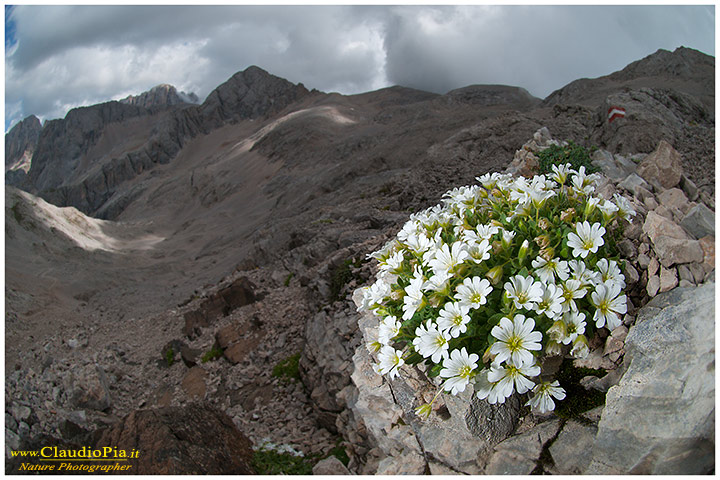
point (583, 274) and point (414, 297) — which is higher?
point (583, 274)

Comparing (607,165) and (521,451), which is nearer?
(521,451)

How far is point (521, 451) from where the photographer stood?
3.03 m

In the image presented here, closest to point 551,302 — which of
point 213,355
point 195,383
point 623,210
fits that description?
point 623,210

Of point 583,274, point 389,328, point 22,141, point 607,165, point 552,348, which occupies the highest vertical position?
point 22,141

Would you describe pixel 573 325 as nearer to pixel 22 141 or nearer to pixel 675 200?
pixel 675 200

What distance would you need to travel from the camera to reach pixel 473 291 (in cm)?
271

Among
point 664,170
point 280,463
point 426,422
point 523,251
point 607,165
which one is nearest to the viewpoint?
point 523,251

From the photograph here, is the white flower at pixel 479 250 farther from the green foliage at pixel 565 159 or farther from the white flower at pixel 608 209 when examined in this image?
the green foliage at pixel 565 159

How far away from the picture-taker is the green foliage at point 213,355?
304 inches

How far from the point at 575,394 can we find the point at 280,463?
10.7 ft

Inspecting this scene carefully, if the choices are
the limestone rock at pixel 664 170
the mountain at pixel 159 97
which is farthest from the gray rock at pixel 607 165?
the mountain at pixel 159 97

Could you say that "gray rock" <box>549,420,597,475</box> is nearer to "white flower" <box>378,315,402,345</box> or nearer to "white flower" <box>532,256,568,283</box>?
"white flower" <box>532,256,568,283</box>

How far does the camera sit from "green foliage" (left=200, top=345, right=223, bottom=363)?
7727 millimetres

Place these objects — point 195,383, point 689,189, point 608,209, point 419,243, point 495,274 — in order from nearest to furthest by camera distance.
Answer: point 495,274 < point 608,209 < point 419,243 < point 689,189 < point 195,383
